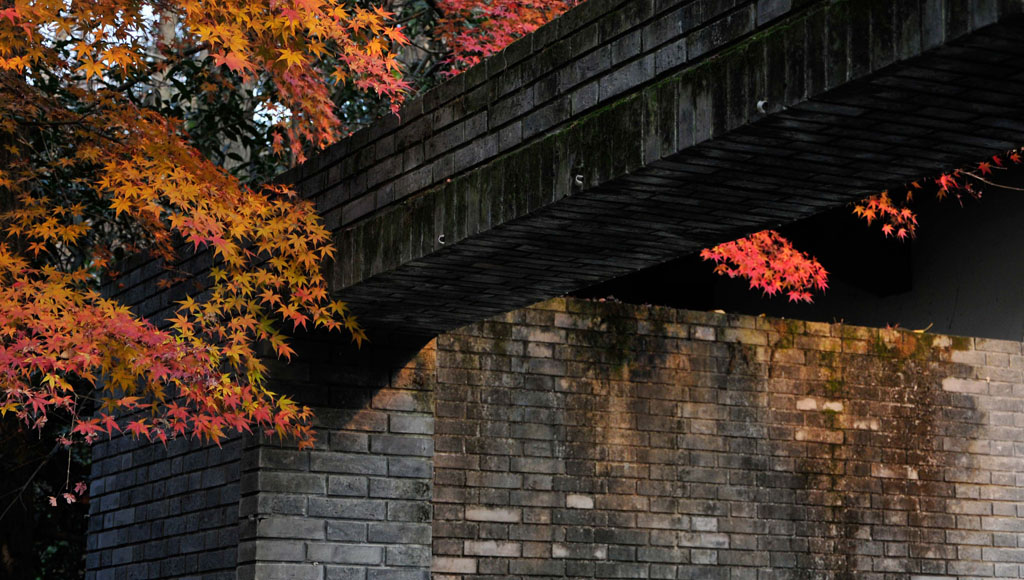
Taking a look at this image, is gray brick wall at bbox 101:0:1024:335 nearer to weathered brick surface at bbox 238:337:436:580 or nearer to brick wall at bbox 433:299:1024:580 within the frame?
weathered brick surface at bbox 238:337:436:580

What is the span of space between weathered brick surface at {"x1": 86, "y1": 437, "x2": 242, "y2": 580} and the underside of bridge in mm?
1386

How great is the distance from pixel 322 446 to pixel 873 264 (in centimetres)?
808

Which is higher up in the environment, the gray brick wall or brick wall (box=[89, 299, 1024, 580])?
the gray brick wall

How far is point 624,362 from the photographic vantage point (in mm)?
9086

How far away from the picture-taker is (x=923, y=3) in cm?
406

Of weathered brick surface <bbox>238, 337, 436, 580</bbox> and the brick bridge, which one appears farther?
weathered brick surface <bbox>238, 337, 436, 580</bbox>

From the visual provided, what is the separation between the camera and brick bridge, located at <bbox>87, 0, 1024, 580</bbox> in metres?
4.70

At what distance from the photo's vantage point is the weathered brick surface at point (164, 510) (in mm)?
7840

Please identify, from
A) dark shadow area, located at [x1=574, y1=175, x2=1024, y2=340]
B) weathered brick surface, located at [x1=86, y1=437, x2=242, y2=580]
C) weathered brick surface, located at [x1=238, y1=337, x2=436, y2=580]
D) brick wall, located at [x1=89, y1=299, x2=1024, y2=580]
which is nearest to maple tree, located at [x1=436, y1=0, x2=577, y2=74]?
brick wall, located at [x1=89, y1=299, x2=1024, y2=580]

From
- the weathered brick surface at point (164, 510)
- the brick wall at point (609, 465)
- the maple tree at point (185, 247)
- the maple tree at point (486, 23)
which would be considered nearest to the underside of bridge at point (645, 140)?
the maple tree at point (185, 247)

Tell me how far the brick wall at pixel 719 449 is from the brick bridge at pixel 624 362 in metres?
0.02

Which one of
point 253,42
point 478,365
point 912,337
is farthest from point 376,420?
point 912,337

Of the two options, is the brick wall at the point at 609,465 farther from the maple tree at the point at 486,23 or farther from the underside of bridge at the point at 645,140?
the maple tree at the point at 486,23

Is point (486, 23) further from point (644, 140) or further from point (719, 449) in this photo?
point (644, 140)
